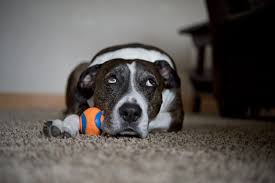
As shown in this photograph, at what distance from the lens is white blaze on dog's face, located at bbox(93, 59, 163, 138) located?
1728mm

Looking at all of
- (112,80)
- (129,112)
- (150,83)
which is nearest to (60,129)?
(129,112)

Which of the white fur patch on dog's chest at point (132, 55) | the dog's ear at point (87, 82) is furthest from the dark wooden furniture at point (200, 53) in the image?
the dog's ear at point (87, 82)

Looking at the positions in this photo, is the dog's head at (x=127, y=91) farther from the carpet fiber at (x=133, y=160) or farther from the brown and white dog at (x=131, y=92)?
the carpet fiber at (x=133, y=160)

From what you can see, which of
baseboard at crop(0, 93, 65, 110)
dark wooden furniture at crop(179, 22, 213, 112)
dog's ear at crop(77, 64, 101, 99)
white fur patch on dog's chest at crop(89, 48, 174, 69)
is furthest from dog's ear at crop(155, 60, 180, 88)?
baseboard at crop(0, 93, 65, 110)

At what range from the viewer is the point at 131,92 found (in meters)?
1.85

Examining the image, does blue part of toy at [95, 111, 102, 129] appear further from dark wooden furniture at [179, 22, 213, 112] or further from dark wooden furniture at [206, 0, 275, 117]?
dark wooden furniture at [179, 22, 213, 112]

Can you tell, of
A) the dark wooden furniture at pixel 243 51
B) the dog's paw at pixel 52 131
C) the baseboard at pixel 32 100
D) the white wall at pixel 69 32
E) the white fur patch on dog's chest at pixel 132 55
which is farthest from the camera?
the white wall at pixel 69 32

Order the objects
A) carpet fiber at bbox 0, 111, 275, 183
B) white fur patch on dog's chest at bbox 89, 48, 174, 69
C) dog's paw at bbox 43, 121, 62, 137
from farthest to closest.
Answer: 1. white fur patch on dog's chest at bbox 89, 48, 174, 69
2. dog's paw at bbox 43, 121, 62, 137
3. carpet fiber at bbox 0, 111, 275, 183

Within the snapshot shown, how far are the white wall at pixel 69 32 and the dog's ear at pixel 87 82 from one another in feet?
8.81

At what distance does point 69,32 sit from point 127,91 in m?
3.25

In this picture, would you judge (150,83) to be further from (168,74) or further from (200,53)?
(200,53)

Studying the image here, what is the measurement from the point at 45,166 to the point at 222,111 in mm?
2513

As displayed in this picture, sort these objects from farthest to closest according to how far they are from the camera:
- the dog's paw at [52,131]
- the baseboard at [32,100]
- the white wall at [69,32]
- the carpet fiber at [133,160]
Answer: the white wall at [69,32] → the baseboard at [32,100] → the dog's paw at [52,131] → the carpet fiber at [133,160]

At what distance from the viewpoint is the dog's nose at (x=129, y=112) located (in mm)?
1719
